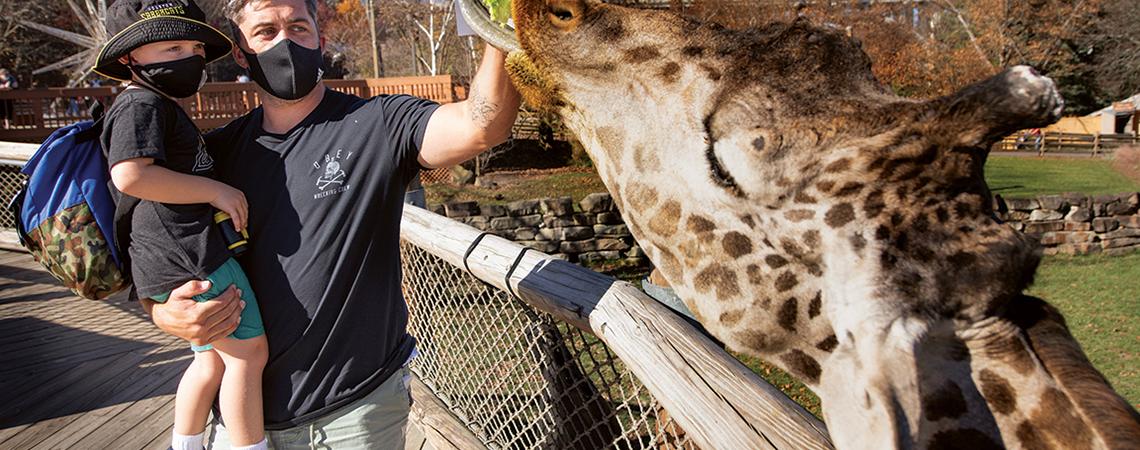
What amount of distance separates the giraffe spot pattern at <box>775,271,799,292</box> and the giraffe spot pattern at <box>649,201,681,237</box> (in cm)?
17

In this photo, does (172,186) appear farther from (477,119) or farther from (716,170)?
(716,170)

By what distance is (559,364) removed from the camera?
3.21 meters

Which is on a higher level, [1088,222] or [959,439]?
[959,439]

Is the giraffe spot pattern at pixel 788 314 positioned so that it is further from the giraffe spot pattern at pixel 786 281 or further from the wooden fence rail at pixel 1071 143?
the wooden fence rail at pixel 1071 143

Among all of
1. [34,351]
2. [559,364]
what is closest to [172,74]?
[559,364]

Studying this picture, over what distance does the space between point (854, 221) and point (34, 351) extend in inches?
254

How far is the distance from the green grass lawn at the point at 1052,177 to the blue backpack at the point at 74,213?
1652 cm

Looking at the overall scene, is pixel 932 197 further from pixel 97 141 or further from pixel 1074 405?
pixel 97 141

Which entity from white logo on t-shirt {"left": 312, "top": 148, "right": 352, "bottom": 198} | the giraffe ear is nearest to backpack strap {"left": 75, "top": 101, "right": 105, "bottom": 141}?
white logo on t-shirt {"left": 312, "top": 148, "right": 352, "bottom": 198}

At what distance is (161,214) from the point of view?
7.23ft

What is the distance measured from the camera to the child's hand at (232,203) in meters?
2.15

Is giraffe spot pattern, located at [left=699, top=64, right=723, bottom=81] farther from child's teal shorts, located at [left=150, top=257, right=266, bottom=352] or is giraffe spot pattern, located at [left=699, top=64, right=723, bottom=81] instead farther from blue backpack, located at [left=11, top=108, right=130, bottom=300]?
blue backpack, located at [left=11, top=108, right=130, bottom=300]

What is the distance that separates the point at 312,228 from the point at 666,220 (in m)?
1.39

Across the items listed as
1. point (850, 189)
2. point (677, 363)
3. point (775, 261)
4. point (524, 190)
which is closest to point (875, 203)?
point (850, 189)
